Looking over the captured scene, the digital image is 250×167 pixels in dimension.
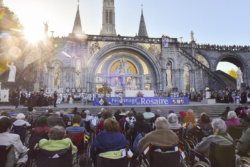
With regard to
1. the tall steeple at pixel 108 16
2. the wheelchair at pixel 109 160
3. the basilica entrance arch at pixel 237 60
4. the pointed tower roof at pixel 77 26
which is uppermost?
the tall steeple at pixel 108 16

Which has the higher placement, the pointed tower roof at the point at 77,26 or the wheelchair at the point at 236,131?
the pointed tower roof at the point at 77,26

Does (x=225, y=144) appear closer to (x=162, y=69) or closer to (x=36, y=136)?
(x=36, y=136)

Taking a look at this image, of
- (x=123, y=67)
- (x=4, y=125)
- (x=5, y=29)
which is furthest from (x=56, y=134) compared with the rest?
(x=5, y=29)

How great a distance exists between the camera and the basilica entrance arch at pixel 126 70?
3006 cm

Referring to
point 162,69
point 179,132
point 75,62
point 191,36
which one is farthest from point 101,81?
point 179,132

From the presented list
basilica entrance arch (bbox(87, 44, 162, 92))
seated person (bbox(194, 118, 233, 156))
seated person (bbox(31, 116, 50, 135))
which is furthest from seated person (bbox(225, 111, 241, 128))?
basilica entrance arch (bbox(87, 44, 162, 92))

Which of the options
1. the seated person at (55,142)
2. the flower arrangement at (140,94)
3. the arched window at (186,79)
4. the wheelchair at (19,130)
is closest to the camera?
the seated person at (55,142)

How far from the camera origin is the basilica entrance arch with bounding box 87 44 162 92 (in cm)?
3006

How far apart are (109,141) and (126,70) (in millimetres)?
27834

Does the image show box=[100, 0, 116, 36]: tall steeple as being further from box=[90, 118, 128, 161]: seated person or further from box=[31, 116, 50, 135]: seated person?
box=[90, 118, 128, 161]: seated person

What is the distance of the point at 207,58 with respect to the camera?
36.5 meters

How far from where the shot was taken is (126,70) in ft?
102

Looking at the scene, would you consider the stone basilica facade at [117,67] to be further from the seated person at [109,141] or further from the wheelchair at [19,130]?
the seated person at [109,141]

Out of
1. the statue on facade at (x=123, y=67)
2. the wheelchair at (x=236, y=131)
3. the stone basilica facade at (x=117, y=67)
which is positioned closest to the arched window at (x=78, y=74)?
the stone basilica facade at (x=117, y=67)
